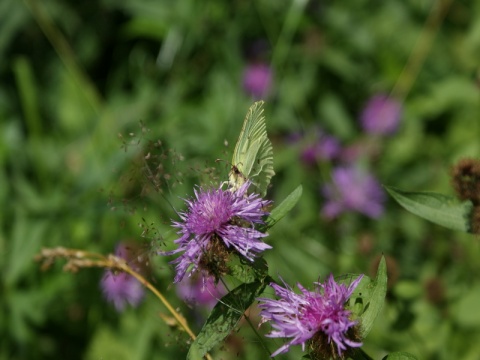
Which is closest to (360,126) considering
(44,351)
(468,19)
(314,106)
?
(314,106)

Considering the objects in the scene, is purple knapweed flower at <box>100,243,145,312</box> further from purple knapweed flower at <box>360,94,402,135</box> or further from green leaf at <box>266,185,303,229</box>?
green leaf at <box>266,185,303,229</box>

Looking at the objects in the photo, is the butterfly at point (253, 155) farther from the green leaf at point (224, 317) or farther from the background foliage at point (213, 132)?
the background foliage at point (213, 132)

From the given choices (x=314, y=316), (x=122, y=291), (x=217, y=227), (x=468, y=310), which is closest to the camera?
(x=314, y=316)

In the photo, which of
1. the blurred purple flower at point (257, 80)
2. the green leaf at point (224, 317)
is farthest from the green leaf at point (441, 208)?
the blurred purple flower at point (257, 80)

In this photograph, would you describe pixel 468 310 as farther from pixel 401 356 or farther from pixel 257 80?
pixel 257 80

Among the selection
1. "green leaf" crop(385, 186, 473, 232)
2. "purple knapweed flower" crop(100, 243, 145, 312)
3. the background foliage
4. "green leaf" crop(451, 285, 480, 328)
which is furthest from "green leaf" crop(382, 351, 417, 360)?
"purple knapweed flower" crop(100, 243, 145, 312)

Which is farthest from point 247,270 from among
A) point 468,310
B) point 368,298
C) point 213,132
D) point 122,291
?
point 213,132
